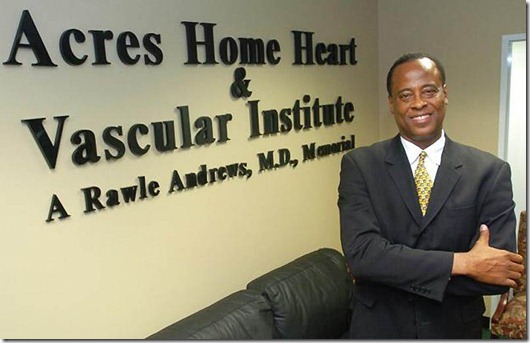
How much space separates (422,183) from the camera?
1373 millimetres

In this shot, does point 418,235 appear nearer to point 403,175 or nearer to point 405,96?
point 403,175

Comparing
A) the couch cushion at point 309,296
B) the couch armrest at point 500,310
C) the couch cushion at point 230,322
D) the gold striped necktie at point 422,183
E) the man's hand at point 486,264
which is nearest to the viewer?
the man's hand at point 486,264

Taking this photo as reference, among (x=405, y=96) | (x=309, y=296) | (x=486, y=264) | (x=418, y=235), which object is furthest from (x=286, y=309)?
(x=405, y=96)

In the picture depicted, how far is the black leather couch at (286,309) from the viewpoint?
1946mm

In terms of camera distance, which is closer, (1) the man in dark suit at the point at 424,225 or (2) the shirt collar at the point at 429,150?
(1) the man in dark suit at the point at 424,225

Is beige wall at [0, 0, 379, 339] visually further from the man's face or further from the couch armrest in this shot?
the couch armrest

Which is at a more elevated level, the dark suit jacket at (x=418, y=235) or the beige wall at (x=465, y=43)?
the beige wall at (x=465, y=43)

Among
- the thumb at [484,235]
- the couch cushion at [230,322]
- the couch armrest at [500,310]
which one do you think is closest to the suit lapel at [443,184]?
the thumb at [484,235]

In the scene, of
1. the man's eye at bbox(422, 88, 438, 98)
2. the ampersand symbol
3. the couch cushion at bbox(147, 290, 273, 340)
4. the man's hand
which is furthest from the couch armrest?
the ampersand symbol

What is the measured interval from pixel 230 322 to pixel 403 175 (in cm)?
110

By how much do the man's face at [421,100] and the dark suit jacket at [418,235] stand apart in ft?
0.24

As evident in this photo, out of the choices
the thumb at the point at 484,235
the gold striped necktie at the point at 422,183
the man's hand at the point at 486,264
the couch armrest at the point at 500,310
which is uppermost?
the gold striped necktie at the point at 422,183

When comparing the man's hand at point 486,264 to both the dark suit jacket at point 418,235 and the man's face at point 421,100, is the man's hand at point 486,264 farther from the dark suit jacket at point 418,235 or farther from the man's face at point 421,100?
the man's face at point 421,100

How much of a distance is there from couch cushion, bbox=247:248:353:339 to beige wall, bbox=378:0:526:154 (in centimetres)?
139
